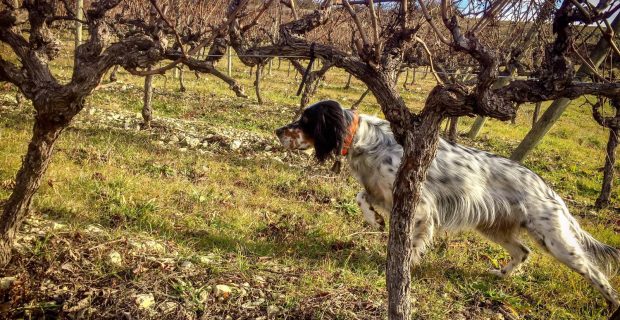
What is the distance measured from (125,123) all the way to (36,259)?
18.8 feet

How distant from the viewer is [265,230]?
454cm

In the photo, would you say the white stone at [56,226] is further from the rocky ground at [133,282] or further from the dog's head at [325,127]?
the dog's head at [325,127]

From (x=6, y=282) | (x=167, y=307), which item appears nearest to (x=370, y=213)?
(x=167, y=307)

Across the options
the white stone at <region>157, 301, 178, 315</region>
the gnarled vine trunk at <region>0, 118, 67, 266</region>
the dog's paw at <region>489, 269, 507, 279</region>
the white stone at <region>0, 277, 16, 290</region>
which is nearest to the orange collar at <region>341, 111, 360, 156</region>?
the dog's paw at <region>489, 269, 507, 279</region>

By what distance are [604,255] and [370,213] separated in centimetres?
227

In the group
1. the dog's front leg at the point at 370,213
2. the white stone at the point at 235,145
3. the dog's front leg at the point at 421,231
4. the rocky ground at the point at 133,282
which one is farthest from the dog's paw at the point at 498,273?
the white stone at the point at 235,145

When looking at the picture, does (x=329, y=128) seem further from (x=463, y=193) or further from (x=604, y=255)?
(x=604, y=255)

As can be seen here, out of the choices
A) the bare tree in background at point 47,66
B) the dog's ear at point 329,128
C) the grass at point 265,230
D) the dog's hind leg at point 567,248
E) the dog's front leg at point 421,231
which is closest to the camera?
the bare tree in background at point 47,66

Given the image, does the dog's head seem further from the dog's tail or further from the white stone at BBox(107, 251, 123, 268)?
the dog's tail

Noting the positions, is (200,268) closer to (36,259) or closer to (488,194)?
Result: (36,259)

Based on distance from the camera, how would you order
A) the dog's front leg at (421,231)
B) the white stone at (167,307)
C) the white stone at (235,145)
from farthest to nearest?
the white stone at (235,145) < the dog's front leg at (421,231) < the white stone at (167,307)

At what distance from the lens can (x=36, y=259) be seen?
3.21m

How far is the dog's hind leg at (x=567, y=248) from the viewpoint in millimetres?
3922

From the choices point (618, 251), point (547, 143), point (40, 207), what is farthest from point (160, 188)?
point (547, 143)
